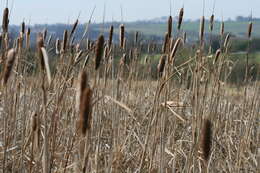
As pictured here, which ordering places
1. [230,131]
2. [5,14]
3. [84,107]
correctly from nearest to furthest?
1. [84,107]
2. [5,14]
3. [230,131]

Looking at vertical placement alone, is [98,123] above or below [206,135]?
below

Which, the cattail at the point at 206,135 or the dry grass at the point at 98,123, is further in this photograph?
the dry grass at the point at 98,123

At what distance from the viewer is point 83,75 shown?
0.83 m

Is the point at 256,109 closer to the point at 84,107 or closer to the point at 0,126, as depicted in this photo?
the point at 0,126

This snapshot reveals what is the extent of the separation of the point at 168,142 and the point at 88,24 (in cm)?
99

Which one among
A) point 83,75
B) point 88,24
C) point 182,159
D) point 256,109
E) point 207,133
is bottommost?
point 182,159

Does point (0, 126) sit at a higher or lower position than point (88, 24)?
lower

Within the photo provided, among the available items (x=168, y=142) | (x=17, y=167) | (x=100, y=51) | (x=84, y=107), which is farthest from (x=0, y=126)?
(x=84, y=107)

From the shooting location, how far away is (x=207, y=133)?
85 centimetres

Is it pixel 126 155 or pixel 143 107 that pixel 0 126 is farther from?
pixel 143 107

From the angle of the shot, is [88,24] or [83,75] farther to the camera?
[88,24]

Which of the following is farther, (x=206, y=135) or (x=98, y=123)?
(x=98, y=123)

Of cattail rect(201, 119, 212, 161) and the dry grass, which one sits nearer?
cattail rect(201, 119, 212, 161)

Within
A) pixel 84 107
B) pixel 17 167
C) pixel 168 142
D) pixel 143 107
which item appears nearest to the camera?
pixel 84 107
